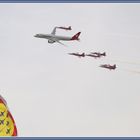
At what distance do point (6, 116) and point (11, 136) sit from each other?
5566 millimetres

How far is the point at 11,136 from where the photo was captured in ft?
376

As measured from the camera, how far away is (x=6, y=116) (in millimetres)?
117938

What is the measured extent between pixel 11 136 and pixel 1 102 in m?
8.30

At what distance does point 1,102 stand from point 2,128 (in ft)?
19.4

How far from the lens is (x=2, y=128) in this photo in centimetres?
11644

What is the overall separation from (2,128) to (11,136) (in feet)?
10.9

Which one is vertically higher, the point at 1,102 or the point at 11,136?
the point at 1,102

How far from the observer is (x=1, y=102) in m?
117

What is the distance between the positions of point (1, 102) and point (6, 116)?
3.49 meters
